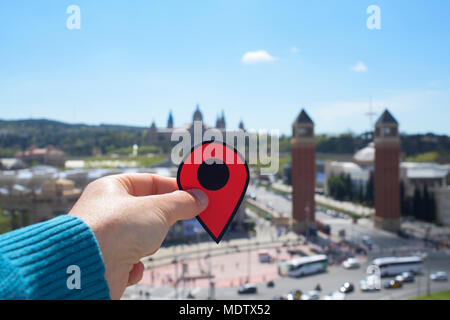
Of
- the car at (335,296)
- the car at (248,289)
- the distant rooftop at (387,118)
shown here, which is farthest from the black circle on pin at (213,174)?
the distant rooftop at (387,118)

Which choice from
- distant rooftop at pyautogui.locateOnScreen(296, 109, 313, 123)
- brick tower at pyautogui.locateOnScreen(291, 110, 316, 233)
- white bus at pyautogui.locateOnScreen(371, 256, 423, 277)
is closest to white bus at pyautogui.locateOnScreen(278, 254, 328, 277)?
white bus at pyautogui.locateOnScreen(371, 256, 423, 277)

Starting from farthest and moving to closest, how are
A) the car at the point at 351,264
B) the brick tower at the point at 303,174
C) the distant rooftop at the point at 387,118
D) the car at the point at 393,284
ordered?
1. the distant rooftop at the point at 387,118
2. the brick tower at the point at 303,174
3. the car at the point at 351,264
4. the car at the point at 393,284

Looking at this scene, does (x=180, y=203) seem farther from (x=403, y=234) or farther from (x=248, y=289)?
(x=403, y=234)

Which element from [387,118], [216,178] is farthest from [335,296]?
[387,118]

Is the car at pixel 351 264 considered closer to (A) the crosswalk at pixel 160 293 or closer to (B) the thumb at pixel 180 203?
(A) the crosswalk at pixel 160 293

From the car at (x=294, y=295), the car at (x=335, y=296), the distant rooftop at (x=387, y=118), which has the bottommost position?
the car at (x=294, y=295)

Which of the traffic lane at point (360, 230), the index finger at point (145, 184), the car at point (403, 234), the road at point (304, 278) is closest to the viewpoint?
the index finger at point (145, 184)

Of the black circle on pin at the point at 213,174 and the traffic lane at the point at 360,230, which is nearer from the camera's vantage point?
the black circle on pin at the point at 213,174
